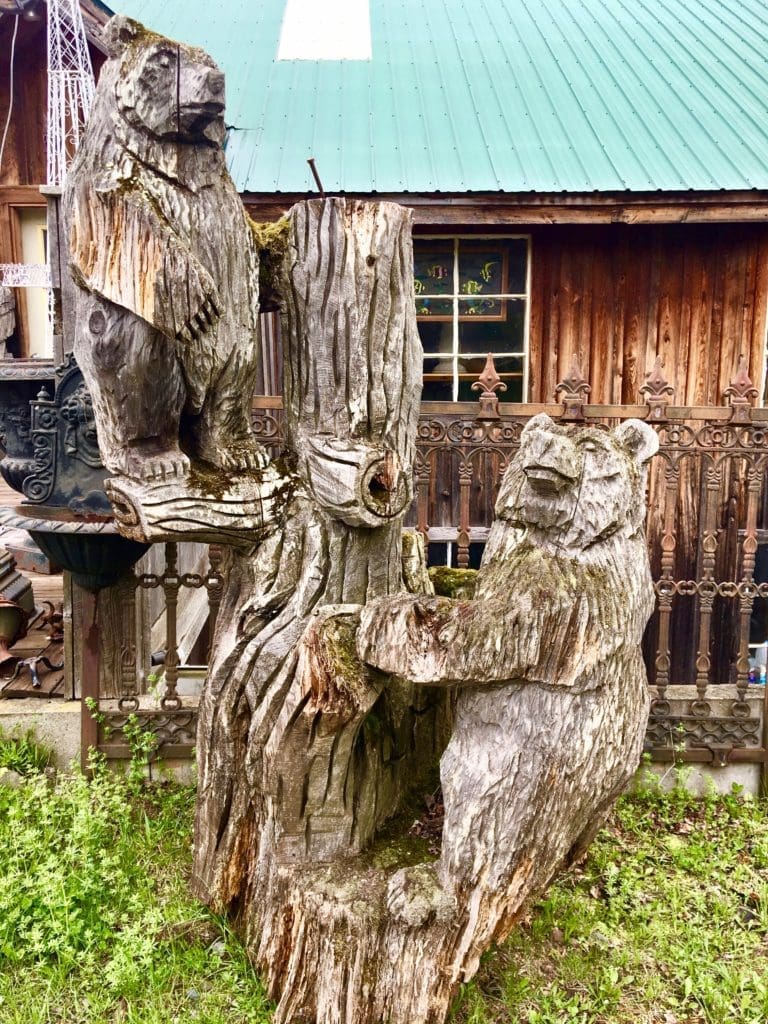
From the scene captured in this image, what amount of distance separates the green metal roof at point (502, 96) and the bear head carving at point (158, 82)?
3.78 m

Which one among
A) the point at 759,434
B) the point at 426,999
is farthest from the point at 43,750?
the point at 759,434

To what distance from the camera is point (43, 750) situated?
4.17 m

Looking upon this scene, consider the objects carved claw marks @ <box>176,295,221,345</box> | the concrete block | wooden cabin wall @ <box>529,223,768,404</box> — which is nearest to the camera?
carved claw marks @ <box>176,295,221,345</box>

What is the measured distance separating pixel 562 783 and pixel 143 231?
1.90 meters

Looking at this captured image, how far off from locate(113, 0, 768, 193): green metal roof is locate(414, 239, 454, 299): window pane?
78 centimetres

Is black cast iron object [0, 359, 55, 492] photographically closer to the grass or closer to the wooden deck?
the wooden deck

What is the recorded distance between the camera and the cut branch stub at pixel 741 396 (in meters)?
4.00

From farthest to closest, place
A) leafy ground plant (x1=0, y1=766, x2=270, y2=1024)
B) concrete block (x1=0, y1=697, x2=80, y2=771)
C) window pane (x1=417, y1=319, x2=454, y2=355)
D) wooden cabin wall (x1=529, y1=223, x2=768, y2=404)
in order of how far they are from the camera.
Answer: window pane (x1=417, y1=319, x2=454, y2=355), wooden cabin wall (x1=529, y1=223, x2=768, y2=404), concrete block (x1=0, y1=697, x2=80, y2=771), leafy ground plant (x1=0, y1=766, x2=270, y2=1024)

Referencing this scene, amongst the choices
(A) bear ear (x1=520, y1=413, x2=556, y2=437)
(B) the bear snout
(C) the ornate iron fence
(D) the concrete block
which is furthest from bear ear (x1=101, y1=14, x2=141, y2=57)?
(D) the concrete block

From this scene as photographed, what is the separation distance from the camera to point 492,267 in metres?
6.82

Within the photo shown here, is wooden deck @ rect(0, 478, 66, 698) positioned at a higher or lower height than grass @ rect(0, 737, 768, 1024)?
higher

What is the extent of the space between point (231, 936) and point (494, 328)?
17.4 ft

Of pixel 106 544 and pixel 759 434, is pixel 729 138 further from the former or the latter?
pixel 106 544

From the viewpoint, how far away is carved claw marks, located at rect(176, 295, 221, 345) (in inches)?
89.2
